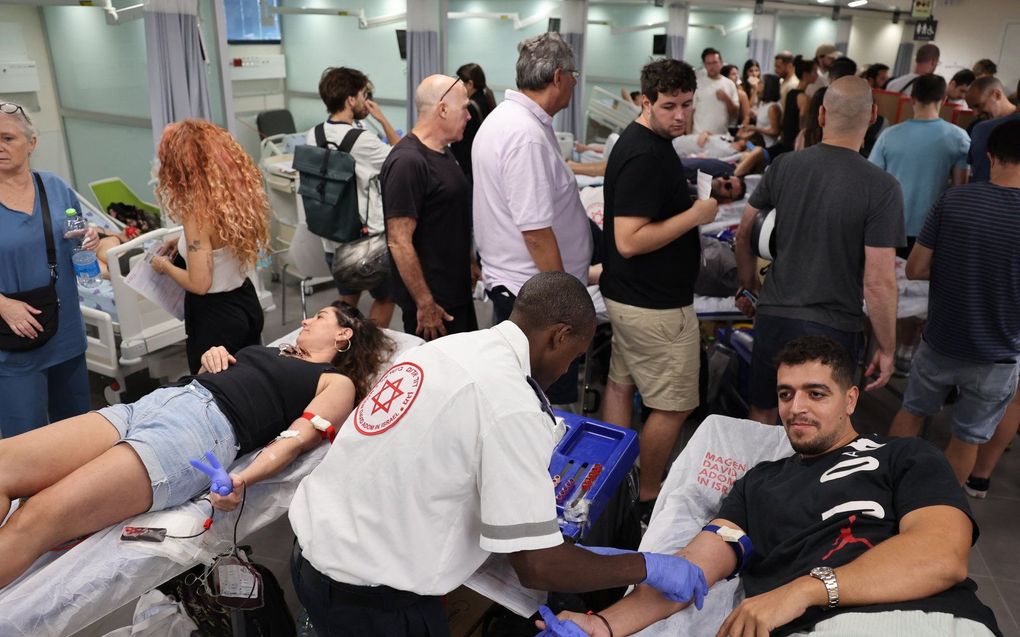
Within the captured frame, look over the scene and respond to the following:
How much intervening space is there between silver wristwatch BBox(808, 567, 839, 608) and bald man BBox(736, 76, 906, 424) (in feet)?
3.83

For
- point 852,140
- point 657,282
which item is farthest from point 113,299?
point 852,140

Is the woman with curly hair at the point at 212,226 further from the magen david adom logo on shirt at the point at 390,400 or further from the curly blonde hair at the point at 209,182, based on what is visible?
the magen david adom logo on shirt at the point at 390,400

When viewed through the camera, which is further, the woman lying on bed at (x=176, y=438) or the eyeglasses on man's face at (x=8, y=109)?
the eyeglasses on man's face at (x=8, y=109)

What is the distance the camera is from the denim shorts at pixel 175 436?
2150 millimetres

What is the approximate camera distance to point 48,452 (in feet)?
7.07

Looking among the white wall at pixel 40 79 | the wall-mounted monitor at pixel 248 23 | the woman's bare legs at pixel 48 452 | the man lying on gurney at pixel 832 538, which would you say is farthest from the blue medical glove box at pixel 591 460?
the wall-mounted monitor at pixel 248 23

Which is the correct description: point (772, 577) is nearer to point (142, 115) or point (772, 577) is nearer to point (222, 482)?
point (222, 482)

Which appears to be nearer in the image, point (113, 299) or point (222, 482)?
point (222, 482)

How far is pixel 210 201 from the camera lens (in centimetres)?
267

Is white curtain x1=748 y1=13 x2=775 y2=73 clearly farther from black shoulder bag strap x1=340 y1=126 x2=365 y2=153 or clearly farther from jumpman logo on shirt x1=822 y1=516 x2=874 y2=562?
jumpman logo on shirt x1=822 y1=516 x2=874 y2=562

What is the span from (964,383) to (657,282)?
128cm

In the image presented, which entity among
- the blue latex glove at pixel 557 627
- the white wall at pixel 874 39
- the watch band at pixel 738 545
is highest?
the white wall at pixel 874 39

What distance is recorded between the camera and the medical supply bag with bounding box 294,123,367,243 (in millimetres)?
3736

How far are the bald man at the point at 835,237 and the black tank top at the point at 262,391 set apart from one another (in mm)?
1671
